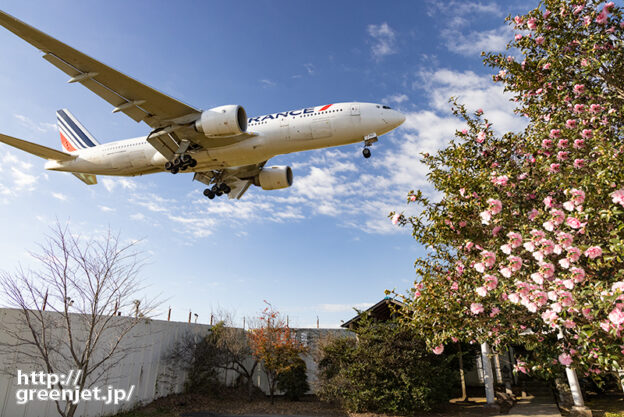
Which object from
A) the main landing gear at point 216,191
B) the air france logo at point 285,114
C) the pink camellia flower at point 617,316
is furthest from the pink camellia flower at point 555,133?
the main landing gear at point 216,191

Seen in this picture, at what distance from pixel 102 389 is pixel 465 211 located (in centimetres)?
1452

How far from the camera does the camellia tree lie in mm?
5043

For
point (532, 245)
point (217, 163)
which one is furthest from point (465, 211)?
point (217, 163)

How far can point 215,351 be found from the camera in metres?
19.0

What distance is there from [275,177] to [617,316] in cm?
1451

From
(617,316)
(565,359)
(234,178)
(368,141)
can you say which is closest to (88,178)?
(234,178)

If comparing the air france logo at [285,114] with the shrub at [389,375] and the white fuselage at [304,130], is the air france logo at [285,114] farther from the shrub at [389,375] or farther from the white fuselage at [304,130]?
the shrub at [389,375]

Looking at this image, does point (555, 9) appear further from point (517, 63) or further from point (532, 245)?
point (532, 245)

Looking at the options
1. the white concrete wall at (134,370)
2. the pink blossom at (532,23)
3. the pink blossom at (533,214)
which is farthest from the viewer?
the white concrete wall at (134,370)

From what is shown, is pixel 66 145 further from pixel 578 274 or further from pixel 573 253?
pixel 578 274

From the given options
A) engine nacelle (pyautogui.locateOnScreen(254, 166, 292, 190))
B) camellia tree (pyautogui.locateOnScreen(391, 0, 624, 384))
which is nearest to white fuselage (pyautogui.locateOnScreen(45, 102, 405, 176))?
engine nacelle (pyautogui.locateOnScreen(254, 166, 292, 190))

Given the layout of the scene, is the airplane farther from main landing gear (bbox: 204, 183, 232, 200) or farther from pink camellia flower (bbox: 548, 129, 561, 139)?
pink camellia flower (bbox: 548, 129, 561, 139)

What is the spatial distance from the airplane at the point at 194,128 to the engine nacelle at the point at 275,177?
102 inches

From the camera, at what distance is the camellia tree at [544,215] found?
16.5ft
